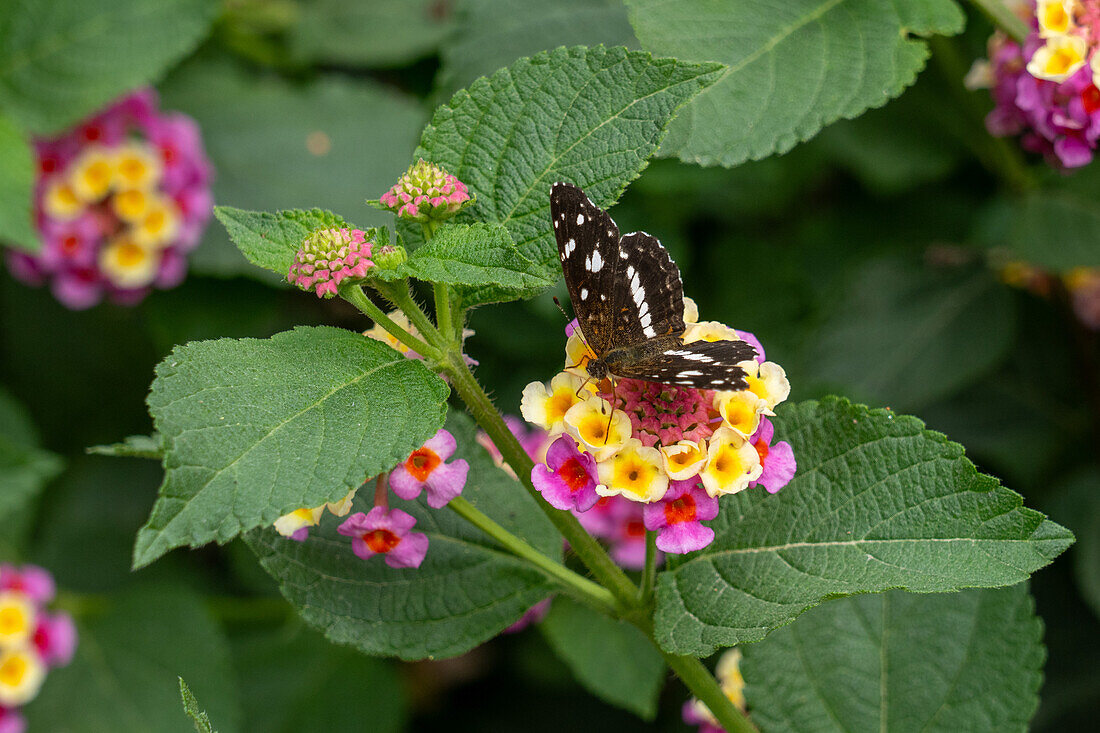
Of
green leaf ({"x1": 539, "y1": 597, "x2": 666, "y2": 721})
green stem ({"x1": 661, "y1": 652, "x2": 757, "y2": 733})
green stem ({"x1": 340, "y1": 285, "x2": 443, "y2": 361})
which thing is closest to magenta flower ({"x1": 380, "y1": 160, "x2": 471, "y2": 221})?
green stem ({"x1": 340, "y1": 285, "x2": 443, "y2": 361})

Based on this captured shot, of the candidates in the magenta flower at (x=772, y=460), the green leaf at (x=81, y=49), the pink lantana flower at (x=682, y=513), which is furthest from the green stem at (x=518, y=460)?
the green leaf at (x=81, y=49)

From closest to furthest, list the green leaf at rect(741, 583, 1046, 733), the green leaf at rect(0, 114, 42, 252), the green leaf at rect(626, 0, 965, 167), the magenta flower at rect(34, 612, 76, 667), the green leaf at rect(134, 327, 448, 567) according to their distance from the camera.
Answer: the green leaf at rect(134, 327, 448, 567) < the green leaf at rect(741, 583, 1046, 733) < the green leaf at rect(626, 0, 965, 167) < the green leaf at rect(0, 114, 42, 252) < the magenta flower at rect(34, 612, 76, 667)

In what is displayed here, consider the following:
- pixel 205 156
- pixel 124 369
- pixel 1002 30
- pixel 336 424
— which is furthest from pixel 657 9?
pixel 124 369

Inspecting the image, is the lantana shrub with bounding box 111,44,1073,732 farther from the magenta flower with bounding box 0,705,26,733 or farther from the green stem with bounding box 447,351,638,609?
the magenta flower with bounding box 0,705,26,733

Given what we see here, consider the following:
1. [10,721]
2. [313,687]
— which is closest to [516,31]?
[313,687]

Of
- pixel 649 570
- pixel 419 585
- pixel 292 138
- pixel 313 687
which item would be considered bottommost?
pixel 313 687

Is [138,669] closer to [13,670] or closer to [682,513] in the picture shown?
[13,670]

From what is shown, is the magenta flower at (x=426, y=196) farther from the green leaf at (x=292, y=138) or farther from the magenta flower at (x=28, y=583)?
the magenta flower at (x=28, y=583)
